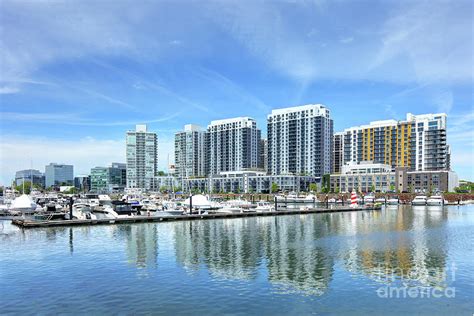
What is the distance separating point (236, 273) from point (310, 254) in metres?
13.0

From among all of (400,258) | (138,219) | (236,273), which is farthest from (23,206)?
(400,258)

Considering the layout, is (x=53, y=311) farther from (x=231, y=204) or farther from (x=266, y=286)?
(x=231, y=204)

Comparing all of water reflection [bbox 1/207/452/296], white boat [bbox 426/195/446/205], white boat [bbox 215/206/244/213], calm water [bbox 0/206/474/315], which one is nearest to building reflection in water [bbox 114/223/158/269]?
water reflection [bbox 1/207/452/296]

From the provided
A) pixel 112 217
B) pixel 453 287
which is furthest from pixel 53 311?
pixel 112 217

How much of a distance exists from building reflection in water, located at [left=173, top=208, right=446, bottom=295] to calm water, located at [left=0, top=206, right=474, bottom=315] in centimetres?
13

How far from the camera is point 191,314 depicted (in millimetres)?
27672

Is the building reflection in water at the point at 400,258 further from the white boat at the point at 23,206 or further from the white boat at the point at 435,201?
the white boat at the point at 435,201

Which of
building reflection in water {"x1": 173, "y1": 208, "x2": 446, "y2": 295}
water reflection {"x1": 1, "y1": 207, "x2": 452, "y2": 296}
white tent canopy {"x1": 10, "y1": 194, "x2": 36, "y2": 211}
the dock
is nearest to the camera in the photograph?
building reflection in water {"x1": 173, "y1": 208, "x2": 446, "y2": 295}

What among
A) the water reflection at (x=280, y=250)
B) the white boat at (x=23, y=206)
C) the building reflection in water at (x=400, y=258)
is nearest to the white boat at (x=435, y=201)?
the water reflection at (x=280, y=250)

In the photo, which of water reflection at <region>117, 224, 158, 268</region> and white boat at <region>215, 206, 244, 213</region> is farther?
white boat at <region>215, 206, 244, 213</region>

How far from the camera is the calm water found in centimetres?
2942

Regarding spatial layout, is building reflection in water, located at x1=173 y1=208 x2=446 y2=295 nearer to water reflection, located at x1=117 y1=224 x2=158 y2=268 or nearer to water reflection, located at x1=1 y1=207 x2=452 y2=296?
water reflection, located at x1=1 y1=207 x2=452 y2=296

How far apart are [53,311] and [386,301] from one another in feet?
80.2

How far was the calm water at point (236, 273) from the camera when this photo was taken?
29.4 meters
